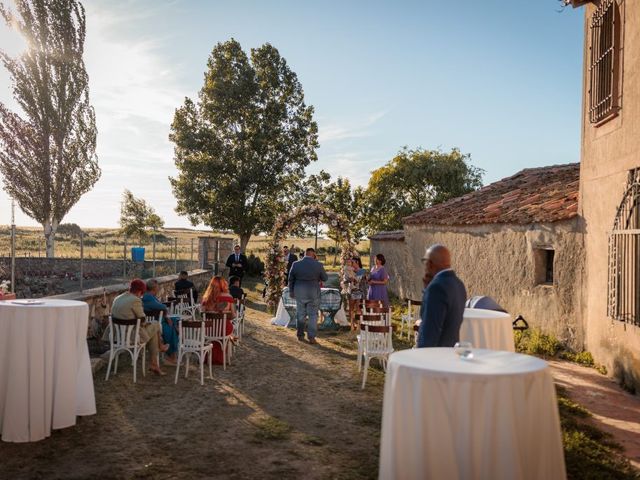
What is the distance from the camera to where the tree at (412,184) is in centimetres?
3669

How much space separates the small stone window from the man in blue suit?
25.3 ft

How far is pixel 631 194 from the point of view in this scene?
8367mm

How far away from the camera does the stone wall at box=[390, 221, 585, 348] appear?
10836mm

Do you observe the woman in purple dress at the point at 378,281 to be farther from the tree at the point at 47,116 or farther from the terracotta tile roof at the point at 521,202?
the tree at the point at 47,116

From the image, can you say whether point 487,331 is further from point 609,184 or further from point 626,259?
point 609,184

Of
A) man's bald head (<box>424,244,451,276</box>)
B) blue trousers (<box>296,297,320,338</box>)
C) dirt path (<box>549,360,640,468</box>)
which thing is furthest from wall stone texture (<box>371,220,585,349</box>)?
man's bald head (<box>424,244,451,276</box>)

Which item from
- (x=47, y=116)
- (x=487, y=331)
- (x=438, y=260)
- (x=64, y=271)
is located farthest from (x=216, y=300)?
(x=47, y=116)

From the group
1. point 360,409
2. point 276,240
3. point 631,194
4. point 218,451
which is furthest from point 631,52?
point 276,240

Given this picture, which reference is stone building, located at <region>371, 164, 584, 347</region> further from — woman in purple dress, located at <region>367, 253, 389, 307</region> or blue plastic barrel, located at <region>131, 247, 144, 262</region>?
blue plastic barrel, located at <region>131, 247, 144, 262</region>

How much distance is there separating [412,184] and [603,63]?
26.9m

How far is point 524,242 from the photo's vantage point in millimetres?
12258

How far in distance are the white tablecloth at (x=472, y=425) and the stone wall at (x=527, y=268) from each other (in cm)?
755

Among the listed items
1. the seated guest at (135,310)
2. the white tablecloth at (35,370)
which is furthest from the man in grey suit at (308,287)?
the white tablecloth at (35,370)

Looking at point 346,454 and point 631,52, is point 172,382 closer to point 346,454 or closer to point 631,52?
point 346,454
